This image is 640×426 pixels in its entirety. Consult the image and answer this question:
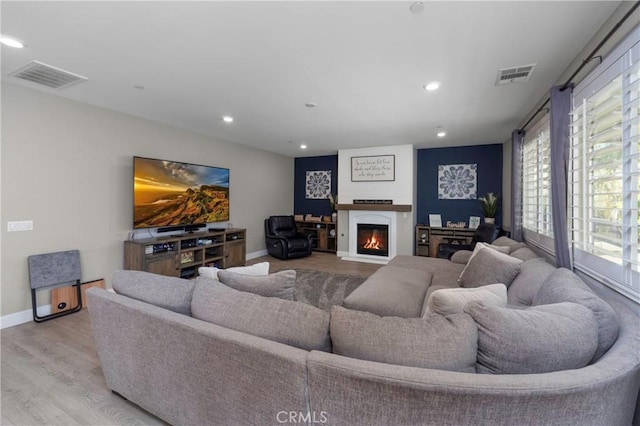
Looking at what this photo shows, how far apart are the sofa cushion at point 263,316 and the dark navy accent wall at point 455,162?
18.7 feet

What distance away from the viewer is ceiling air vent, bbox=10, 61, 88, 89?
2.53m

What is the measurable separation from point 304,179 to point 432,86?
514cm

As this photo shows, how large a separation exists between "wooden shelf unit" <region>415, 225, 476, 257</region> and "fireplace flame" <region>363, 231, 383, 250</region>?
2.74 feet

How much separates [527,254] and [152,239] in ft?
15.6

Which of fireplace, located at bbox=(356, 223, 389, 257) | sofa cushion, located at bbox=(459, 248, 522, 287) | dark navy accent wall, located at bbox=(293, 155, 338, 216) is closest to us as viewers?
sofa cushion, located at bbox=(459, 248, 522, 287)

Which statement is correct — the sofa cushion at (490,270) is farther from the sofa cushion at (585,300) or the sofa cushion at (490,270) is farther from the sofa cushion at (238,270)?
the sofa cushion at (238,270)

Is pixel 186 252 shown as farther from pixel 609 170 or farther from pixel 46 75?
pixel 609 170

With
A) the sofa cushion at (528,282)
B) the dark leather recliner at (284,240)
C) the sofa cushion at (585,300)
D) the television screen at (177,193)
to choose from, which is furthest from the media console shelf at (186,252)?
the sofa cushion at (585,300)

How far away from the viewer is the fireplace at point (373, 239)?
245 inches

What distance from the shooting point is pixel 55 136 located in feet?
10.6

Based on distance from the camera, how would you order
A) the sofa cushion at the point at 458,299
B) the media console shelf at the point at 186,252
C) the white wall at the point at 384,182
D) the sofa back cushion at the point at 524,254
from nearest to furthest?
the sofa cushion at the point at 458,299 → the sofa back cushion at the point at 524,254 → the media console shelf at the point at 186,252 → the white wall at the point at 384,182

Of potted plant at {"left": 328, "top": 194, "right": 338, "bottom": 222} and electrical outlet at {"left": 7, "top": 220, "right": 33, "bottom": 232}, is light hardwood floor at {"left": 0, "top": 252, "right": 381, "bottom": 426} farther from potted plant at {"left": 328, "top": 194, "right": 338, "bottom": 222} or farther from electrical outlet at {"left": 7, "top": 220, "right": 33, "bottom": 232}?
potted plant at {"left": 328, "top": 194, "right": 338, "bottom": 222}

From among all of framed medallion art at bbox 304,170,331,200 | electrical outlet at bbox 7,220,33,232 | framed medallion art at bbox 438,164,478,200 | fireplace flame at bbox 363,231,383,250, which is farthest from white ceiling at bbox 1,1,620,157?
framed medallion art at bbox 304,170,331,200

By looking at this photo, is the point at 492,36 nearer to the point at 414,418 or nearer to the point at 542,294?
the point at 542,294
